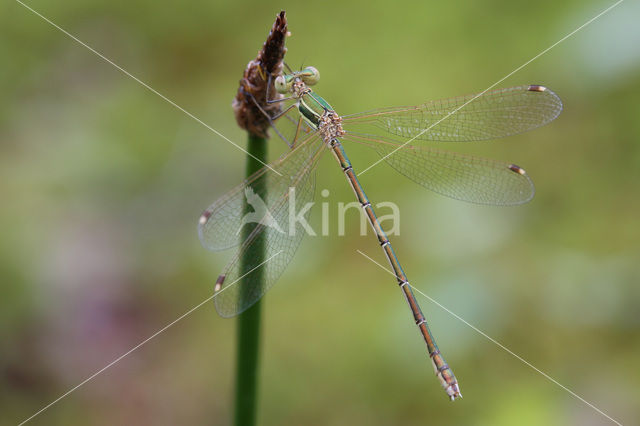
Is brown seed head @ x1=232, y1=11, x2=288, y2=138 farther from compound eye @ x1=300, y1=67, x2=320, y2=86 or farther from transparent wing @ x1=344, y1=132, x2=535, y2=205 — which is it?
transparent wing @ x1=344, y1=132, x2=535, y2=205

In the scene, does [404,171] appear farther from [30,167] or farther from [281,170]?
[30,167]

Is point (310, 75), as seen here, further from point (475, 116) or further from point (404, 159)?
point (475, 116)

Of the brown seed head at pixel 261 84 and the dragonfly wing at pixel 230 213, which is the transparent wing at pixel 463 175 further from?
the brown seed head at pixel 261 84

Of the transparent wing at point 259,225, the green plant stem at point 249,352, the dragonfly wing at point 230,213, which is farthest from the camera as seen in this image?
the dragonfly wing at point 230,213

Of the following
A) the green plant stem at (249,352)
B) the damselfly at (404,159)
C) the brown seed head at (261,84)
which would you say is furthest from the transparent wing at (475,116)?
the green plant stem at (249,352)

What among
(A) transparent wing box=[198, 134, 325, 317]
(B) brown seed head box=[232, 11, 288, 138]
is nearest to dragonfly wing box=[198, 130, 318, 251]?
(A) transparent wing box=[198, 134, 325, 317]

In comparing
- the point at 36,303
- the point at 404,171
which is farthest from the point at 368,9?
the point at 36,303
